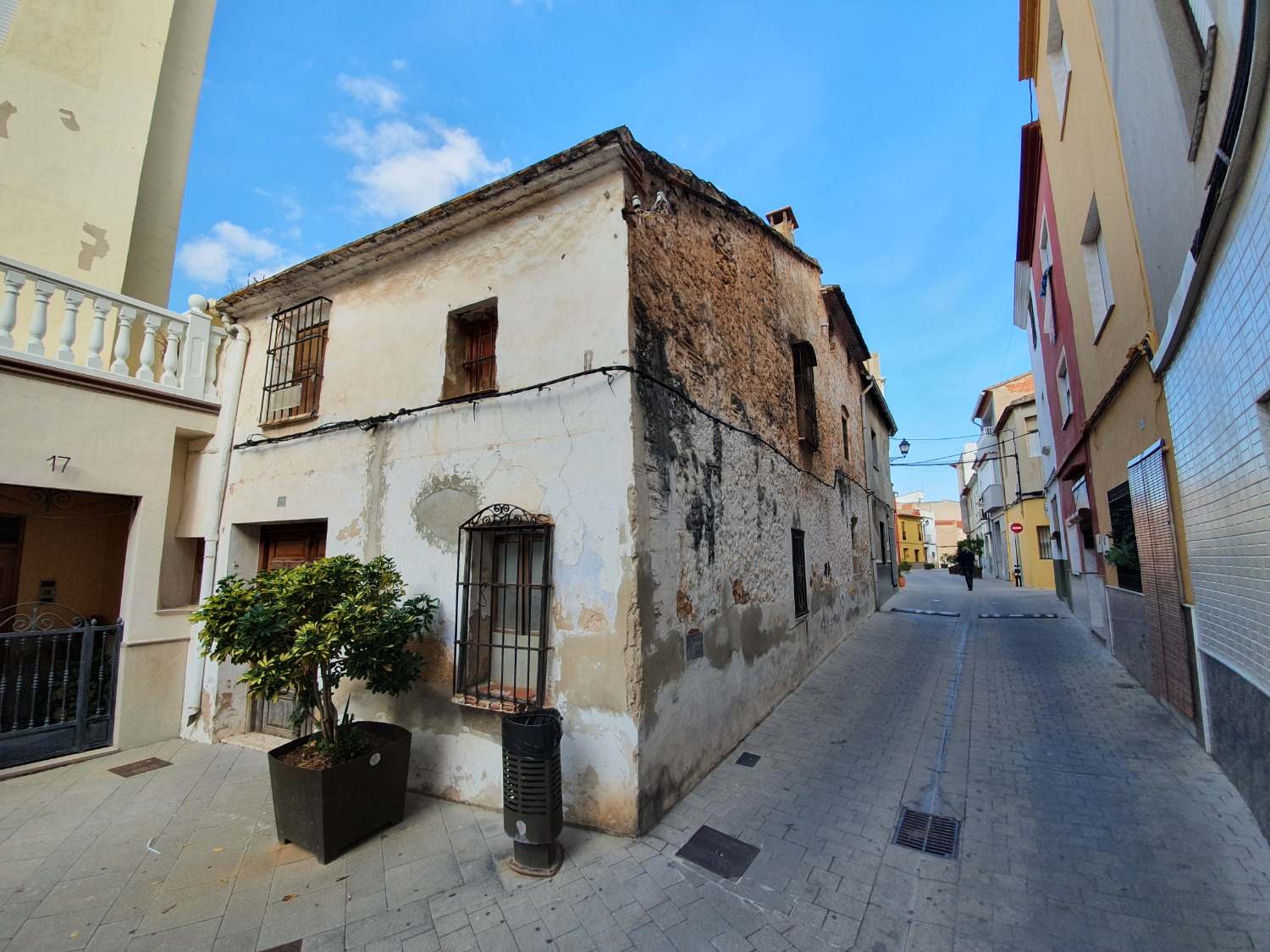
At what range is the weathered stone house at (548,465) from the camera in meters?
3.85

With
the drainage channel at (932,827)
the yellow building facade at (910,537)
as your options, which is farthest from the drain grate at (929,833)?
the yellow building facade at (910,537)

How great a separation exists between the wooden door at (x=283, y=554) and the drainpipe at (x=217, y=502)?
469 millimetres

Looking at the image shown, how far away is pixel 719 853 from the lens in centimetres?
342

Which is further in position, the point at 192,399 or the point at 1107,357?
the point at 1107,357

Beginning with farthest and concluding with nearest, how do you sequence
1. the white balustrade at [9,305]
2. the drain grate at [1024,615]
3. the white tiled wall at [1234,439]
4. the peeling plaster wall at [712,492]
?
the drain grate at [1024,615], the white balustrade at [9,305], the peeling plaster wall at [712,492], the white tiled wall at [1234,439]

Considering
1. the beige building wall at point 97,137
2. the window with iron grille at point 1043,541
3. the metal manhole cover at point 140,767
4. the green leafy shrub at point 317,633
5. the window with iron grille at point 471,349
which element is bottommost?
the metal manhole cover at point 140,767

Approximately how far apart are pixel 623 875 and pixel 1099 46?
31.1ft

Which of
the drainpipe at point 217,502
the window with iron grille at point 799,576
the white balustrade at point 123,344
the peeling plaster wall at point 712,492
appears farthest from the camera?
the window with iron grille at point 799,576

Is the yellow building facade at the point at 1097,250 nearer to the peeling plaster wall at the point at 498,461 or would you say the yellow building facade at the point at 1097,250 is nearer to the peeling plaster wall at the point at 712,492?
the peeling plaster wall at the point at 712,492

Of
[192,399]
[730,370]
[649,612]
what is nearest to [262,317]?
[192,399]

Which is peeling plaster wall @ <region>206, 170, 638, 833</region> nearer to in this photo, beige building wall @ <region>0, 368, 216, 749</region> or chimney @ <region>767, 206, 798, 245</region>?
beige building wall @ <region>0, 368, 216, 749</region>

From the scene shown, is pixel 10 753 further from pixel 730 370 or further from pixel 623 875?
pixel 730 370

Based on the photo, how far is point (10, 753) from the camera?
4812 millimetres

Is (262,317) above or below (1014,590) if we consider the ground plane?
above
